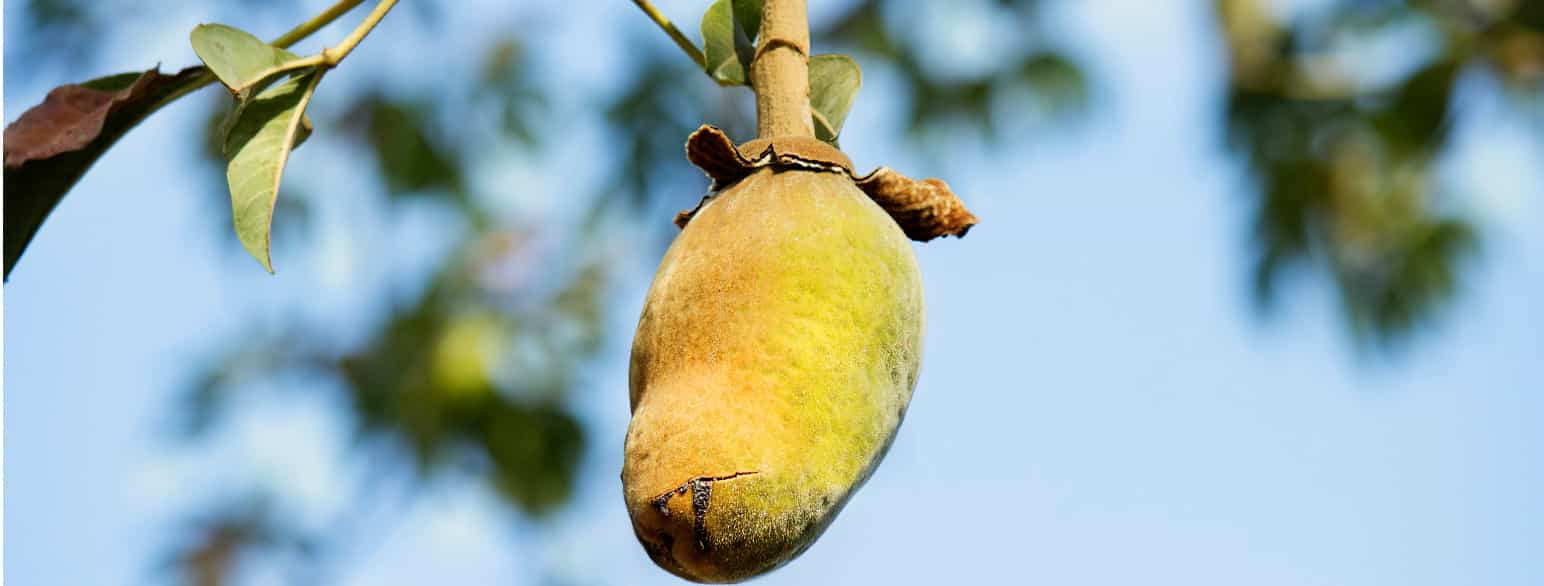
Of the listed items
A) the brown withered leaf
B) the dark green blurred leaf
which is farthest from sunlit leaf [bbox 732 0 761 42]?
the dark green blurred leaf

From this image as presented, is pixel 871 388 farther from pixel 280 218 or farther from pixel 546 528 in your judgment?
pixel 546 528

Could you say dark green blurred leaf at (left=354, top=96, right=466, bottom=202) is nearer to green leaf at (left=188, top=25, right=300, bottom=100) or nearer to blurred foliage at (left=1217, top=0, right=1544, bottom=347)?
blurred foliage at (left=1217, top=0, right=1544, bottom=347)

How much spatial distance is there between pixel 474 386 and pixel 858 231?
12.9ft

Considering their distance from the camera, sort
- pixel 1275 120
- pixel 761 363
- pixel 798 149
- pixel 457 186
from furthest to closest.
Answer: pixel 457 186 → pixel 1275 120 → pixel 798 149 → pixel 761 363

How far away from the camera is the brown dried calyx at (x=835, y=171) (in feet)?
3.03

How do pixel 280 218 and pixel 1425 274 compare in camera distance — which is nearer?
pixel 1425 274

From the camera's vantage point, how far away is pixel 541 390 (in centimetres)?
478

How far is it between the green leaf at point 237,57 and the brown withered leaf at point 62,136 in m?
0.06

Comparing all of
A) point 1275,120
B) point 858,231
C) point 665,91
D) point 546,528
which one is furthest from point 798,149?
point 546,528

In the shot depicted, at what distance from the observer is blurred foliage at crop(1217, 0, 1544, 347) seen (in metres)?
3.30

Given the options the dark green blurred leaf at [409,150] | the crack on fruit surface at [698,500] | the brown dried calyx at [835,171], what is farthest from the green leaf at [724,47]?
the dark green blurred leaf at [409,150]

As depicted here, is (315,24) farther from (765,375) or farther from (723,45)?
(765,375)

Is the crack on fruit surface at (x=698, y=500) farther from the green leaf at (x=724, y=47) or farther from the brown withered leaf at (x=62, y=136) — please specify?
the brown withered leaf at (x=62, y=136)

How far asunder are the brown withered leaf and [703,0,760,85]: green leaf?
1.26 ft
